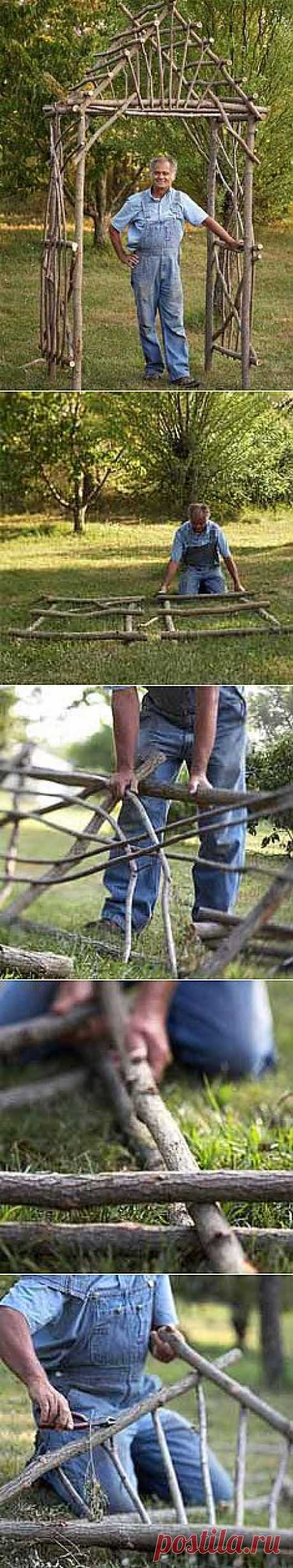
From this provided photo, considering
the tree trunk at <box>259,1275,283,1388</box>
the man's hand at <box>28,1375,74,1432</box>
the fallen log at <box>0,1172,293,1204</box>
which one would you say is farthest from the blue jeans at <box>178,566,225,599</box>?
the man's hand at <box>28,1375,74,1432</box>

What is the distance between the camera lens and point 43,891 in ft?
13.9

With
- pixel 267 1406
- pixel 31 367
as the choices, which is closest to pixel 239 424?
pixel 31 367

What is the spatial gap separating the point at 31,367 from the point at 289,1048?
2.15m

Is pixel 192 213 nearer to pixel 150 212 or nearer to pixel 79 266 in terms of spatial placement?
pixel 150 212

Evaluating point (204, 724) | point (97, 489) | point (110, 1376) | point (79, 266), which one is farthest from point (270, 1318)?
point (79, 266)

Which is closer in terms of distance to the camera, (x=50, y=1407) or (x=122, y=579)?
(x=50, y=1407)

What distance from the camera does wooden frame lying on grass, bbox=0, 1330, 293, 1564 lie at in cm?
377

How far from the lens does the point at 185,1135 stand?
421 centimetres

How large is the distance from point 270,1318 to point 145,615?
190 centimetres

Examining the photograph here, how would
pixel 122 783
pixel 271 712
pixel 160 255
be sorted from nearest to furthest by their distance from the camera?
pixel 122 783, pixel 271 712, pixel 160 255

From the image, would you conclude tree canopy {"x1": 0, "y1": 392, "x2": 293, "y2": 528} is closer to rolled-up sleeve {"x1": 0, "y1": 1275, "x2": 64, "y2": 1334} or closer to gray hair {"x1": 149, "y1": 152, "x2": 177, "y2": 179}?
gray hair {"x1": 149, "y1": 152, "x2": 177, "y2": 179}

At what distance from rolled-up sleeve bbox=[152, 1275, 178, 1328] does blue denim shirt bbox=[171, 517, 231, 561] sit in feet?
6.53

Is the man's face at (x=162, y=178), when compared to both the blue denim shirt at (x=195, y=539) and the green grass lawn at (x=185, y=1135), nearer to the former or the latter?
the blue denim shirt at (x=195, y=539)

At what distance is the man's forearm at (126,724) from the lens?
4.27 m
